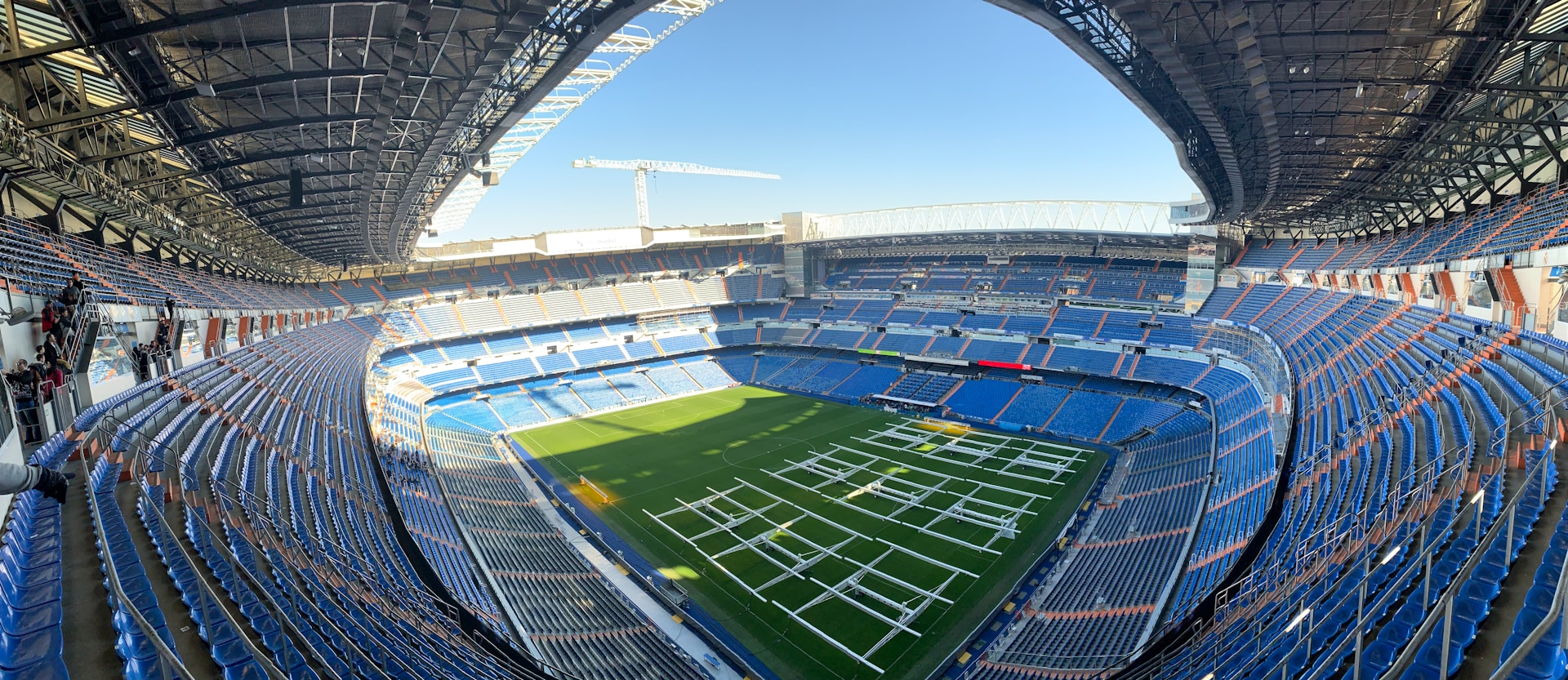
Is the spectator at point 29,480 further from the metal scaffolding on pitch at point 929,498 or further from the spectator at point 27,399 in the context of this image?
the metal scaffolding on pitch at point 929,498

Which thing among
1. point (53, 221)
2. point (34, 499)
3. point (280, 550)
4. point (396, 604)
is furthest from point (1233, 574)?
point (53, 221)

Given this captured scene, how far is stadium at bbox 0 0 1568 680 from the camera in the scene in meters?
6.45

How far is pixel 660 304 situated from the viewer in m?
49.8

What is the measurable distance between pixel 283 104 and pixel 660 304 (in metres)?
36.9

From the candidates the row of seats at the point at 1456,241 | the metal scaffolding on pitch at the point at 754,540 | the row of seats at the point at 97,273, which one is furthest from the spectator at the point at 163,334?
the row of seats at the point at 1456,241

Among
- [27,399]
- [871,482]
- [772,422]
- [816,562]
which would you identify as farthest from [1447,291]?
[27,399]

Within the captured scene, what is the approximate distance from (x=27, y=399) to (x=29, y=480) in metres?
3.47

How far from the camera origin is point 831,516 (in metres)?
22.4

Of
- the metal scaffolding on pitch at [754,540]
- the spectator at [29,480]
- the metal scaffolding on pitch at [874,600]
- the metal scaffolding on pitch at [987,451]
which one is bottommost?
the metal scaffolding on pitch at [874,600]

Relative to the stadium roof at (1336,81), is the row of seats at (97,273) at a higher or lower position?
lower

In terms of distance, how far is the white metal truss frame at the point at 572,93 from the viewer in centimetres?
2458

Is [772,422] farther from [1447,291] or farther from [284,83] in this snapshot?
[284,83]

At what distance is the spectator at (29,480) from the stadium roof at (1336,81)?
40.7 ft

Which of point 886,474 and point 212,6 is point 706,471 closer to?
point 886,474
